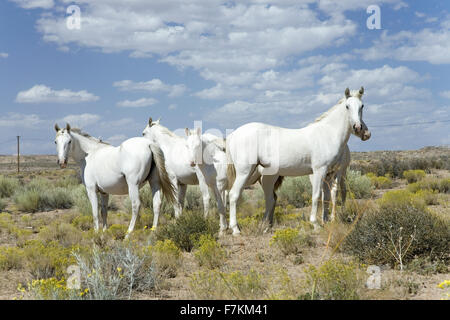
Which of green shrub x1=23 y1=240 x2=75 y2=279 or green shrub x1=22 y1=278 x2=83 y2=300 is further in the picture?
green shrub x1=23 y1=240 x2=75 y2=279

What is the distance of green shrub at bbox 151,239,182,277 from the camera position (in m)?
6.65

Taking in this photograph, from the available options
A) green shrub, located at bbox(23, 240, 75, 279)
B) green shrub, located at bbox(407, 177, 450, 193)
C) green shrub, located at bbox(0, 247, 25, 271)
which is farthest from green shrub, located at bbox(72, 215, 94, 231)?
green shrub, located at bbox(407, 177, 450, 193)

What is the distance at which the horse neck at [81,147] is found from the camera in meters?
10.7

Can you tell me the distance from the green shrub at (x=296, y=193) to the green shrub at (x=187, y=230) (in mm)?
7023

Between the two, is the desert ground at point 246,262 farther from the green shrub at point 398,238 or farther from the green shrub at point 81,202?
the green shrub at point 81,202

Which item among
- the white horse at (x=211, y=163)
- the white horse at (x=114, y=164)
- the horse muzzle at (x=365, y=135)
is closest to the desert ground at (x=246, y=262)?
the white horse at (x=211, y=163)

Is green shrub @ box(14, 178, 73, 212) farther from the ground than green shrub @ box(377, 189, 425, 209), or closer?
closer

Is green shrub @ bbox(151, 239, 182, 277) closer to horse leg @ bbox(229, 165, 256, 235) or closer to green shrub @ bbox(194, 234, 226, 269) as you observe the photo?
green shrub @ bbox(194, 234, 226, 269)

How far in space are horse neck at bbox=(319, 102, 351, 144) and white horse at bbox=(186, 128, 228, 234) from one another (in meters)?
2.64

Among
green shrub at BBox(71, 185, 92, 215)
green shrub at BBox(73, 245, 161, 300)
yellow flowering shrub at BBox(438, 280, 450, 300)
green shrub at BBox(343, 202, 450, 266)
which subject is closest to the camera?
yellow flowering shrub at BBox(438, 280, 450, 300)

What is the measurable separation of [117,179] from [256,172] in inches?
129

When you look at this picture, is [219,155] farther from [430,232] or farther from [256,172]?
[430,232]

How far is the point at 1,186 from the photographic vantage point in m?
21.3
